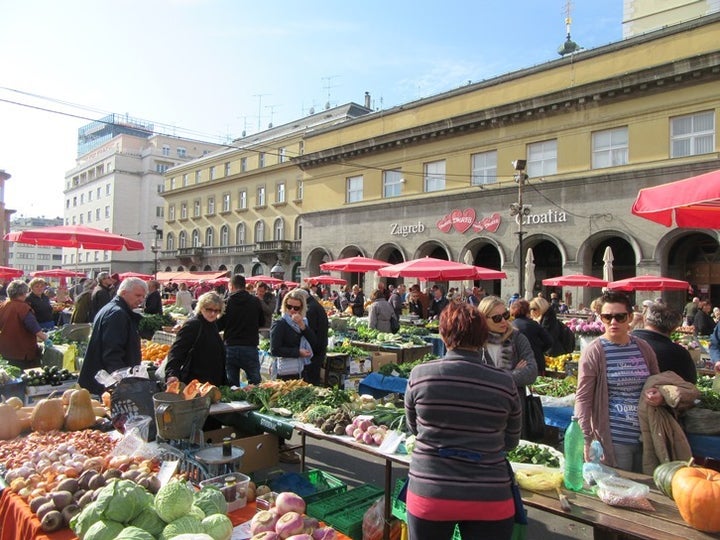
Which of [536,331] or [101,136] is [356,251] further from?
[101,136]

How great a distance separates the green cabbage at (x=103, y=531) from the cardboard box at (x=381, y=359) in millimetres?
7206

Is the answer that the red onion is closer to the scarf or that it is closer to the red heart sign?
the scarf

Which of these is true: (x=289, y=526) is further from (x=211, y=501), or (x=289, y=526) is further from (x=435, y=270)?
(x=435, y=270)

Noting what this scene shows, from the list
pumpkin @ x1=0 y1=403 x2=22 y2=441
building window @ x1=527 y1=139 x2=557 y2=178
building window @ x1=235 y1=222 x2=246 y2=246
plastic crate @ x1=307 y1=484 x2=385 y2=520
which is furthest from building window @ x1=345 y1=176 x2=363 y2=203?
plastic crate @ x1=307 y1=484 x2=385 y2=520

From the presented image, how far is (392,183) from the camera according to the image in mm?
28688

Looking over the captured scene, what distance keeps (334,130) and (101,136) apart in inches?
3401

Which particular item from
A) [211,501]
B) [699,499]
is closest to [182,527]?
[211,501]

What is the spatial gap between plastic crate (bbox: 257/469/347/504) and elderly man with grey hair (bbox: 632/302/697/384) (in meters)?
2.71

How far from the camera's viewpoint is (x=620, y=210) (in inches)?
786

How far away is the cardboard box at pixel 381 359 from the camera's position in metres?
9.77

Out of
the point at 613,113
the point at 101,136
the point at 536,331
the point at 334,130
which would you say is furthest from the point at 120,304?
the point at 101,136

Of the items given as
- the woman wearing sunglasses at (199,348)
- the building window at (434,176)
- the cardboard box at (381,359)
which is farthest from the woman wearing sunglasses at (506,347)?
the building window at (434,176)

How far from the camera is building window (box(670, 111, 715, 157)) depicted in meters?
18.3

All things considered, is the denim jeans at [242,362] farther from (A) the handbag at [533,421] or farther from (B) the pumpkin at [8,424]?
(A) the handbag at [533,421]
